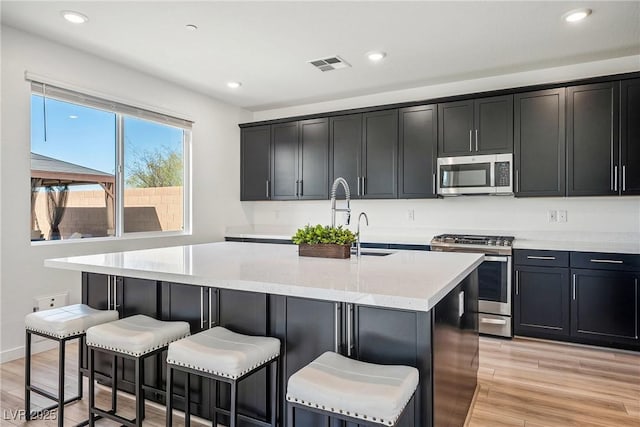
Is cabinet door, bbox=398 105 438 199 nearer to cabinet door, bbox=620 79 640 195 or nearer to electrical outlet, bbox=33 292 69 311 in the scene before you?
cabinet door, bbox=620 79 640 195

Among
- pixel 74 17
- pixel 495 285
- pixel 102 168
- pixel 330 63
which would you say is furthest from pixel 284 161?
pixel 495 285

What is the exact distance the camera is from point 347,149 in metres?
4.71

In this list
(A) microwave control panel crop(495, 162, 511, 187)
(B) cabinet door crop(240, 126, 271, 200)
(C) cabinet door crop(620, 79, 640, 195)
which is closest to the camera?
(C) cabinet door crop(620, 79, 640, 195)

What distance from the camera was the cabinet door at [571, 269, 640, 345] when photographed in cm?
324

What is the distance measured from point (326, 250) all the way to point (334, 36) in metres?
1.84

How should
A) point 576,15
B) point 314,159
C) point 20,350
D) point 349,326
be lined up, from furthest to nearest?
point 314,159
point 20,350
point 576,15
point 349,326

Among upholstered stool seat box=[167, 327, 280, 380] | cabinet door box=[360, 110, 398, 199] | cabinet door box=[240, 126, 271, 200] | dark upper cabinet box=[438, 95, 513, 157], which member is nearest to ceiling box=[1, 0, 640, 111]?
dark upper cabinet box=[438, 95, 513, 157]

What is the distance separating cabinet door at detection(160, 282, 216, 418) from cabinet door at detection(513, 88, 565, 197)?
313 centimetres

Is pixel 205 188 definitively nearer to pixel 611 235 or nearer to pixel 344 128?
pixel 344 128

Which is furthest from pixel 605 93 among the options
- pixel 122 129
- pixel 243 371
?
pixel 122 129

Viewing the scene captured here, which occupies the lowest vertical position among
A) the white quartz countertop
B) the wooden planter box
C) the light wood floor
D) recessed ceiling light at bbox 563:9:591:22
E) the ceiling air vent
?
the light wood floor

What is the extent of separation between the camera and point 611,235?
12.2 ft

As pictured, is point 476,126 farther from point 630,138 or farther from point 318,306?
point 318,306

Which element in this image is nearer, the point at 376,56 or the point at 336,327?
the point at 336,327
